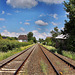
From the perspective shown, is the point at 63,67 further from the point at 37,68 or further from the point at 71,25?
the point at 71,25

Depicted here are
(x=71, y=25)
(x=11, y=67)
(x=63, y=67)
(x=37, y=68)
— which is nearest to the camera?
(x=37, y=68)

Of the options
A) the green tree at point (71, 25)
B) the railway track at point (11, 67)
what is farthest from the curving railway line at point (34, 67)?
the green tree at point (71, 25)

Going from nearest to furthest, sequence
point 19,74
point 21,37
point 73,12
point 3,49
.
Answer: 1. point 19,74
2. point 73,12
3. point 3,49
4. point 21,37

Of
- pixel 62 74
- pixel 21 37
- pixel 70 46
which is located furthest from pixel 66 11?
pixel 21 37

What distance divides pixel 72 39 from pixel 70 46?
1111 millimetres

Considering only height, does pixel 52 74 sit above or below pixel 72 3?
below

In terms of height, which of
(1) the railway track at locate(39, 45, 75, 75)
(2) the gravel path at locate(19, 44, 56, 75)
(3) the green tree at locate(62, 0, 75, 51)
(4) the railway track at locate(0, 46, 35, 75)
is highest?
(3) the green tree at locate(62, 0, 75, 51)

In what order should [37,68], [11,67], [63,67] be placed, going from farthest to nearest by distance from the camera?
[63,67] → [11,67] → [37,68]

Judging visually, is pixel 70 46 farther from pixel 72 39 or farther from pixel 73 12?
pixel 73 12

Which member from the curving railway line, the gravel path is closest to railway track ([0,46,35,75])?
the curving railway line

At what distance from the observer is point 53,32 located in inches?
2060

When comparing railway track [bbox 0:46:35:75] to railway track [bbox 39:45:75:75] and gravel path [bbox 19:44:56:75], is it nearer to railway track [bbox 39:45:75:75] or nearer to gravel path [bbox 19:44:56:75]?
gravel path [bbox 19:44:56:75]

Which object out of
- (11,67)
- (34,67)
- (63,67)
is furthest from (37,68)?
(63,67)

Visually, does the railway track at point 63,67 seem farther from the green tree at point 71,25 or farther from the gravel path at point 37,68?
the green tree at point 71,25
